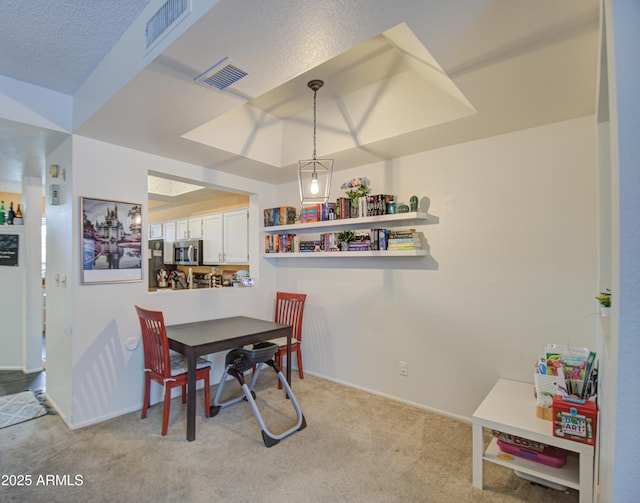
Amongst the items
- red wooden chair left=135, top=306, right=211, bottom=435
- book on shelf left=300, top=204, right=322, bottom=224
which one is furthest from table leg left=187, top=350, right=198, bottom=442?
book on shelf left=300, top=204, right=322, bottom=224

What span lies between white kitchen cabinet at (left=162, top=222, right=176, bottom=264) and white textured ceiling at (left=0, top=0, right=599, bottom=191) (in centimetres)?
273

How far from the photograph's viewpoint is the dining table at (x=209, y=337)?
2.60 m

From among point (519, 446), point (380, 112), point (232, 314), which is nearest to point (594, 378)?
point (519, 446)

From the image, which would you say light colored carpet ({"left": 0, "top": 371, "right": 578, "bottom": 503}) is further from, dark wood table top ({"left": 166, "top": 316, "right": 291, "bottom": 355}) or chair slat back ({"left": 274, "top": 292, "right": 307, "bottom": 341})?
chair slat back ({"left": 274, "top": 292, "right": 307, "bottom": 341})

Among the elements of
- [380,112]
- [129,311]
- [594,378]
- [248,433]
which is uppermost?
[380,112]

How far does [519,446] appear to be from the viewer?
207 centimetres

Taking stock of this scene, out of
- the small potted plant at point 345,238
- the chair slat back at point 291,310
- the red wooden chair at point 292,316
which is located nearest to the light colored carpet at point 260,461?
the red wooden chair at point 292,316

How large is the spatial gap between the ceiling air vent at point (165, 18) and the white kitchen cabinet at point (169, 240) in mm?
4502

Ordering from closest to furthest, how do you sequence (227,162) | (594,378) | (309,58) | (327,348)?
(309,58)
(594,378)
(227,162)
(327,348)

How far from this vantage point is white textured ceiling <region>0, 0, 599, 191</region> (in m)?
1.45

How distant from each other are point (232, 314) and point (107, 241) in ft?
5.03

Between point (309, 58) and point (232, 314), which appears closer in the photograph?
point (309, 58)

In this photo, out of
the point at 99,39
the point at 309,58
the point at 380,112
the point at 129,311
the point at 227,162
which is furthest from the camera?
the point at 227,162

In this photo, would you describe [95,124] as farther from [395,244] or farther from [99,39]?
[395,244]
